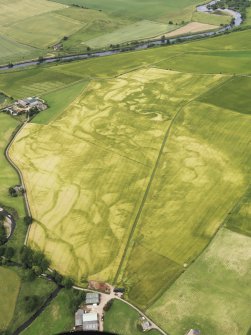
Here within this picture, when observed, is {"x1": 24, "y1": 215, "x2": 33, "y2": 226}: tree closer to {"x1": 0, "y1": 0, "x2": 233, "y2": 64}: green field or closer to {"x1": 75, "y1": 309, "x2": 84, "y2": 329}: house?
{"x1": 75, "y1": 309, "x2": 84, "y2": 329}: house

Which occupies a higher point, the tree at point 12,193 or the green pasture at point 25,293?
the tree at point 12,193

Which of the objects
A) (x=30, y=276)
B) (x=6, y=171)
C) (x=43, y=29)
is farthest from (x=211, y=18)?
(x=30, y=276)

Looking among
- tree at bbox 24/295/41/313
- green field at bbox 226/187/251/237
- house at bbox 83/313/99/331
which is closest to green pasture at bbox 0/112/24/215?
tree at bbox 24/295/41/313

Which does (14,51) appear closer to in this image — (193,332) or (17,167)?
(17,167)

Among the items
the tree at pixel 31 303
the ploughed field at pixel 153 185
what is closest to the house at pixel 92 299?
the ploughed field at pixel 153 185

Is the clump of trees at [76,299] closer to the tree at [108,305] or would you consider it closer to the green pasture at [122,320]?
the tree at [108,305]

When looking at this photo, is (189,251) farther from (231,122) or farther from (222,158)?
(231,122)
